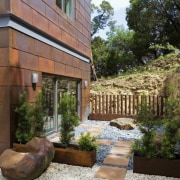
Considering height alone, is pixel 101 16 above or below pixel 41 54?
above

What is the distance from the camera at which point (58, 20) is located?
6.21 metres

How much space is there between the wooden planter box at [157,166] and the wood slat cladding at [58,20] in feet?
11.4

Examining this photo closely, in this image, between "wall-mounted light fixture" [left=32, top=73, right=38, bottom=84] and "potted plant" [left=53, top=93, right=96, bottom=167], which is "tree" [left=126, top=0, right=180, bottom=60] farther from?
"potted plant" [left=53, top=93, right=96, bottom=167]

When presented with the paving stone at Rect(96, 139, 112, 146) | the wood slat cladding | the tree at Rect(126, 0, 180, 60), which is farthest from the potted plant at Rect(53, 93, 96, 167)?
the tree at Rect(126, 0, 180, 60)

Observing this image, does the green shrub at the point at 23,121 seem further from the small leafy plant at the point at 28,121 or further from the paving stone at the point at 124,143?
the paving stone at the point at 124,143

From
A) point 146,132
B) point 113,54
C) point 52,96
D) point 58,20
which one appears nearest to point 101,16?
point 113,54

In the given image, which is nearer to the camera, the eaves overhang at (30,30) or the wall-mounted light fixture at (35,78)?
the eaves overhang at (30,30)

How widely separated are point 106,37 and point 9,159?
18301 millimetres

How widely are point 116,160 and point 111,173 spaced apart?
0.63 meters

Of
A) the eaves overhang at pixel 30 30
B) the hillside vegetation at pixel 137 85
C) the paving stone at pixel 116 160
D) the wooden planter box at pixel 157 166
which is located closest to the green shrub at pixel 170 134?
the wooden planter box at pixel 157 166

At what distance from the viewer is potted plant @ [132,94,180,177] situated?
11.5ft

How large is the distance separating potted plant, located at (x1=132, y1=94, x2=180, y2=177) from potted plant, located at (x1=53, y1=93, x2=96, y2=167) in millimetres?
781

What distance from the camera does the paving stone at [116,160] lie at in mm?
4113

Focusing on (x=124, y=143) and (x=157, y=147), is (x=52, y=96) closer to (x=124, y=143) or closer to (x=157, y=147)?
(x=124, y=143)
